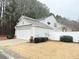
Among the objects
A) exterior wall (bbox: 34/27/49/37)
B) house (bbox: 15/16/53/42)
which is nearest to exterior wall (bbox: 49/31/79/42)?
exterior wall (bbox: 34/27/49/37)

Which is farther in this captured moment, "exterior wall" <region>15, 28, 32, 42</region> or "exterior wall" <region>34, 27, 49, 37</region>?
"exterior wall" <region>15, 28, 32, 42</region>

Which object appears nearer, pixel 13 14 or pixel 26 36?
pixel 26 36

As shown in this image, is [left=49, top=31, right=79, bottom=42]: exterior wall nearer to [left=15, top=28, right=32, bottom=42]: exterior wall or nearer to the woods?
[left=15, top=28, right=32, bottom=42]: exterior wall

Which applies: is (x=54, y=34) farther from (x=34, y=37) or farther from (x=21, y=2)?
(x=21, y=2)

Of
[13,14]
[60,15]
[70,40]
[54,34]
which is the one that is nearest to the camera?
[70,40]

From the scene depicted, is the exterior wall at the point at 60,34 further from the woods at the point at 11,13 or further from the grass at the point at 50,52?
the woods at the point at 11,13

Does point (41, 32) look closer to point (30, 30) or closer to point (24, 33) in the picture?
point (30, 30)

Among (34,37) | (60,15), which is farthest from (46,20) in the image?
(60,15)

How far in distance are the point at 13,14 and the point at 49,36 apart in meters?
14.3

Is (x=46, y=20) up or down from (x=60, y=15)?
down

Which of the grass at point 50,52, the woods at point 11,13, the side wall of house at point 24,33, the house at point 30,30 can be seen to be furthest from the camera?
the woods at point 11,13

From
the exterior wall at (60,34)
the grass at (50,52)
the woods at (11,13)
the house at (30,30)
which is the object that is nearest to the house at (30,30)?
the house at (30,30)

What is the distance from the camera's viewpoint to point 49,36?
28062 millimetres

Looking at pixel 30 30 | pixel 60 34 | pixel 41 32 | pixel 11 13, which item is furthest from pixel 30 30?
pixel 11 13
